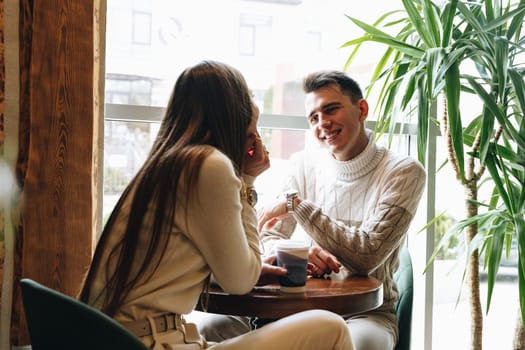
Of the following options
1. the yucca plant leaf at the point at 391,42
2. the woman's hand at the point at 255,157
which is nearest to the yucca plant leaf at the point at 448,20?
the yucca plant leaf at the point at 391,42

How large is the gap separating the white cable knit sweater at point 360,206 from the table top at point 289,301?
1.17 ft

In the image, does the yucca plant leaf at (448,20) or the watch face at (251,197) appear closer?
the watch face at (251,197)

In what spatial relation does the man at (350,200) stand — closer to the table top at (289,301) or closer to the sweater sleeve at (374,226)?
the sweater sleeve at (374,226)

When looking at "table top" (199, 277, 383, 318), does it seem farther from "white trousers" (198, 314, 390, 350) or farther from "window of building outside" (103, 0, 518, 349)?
"window of building outside" (103, 0, 518, 349)

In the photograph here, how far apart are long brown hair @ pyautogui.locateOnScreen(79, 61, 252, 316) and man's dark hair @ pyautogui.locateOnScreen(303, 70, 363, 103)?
88 cm

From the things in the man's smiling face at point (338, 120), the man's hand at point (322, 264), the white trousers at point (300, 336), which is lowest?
the white trousers at point (300, 336)

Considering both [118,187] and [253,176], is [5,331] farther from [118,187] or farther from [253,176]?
[253,176]

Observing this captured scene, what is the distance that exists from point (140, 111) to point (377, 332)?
1290 mm

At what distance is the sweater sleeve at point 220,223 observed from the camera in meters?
1.29

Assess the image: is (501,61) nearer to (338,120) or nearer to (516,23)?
(516,23)

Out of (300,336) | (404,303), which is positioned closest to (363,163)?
(404,303)

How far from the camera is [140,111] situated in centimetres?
244

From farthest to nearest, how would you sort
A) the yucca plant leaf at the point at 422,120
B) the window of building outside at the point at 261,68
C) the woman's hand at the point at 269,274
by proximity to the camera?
the window of building outside at the point at 261,68
the yucca plant leaf at the point at 422,120
the woman's hand at the point at 269,274

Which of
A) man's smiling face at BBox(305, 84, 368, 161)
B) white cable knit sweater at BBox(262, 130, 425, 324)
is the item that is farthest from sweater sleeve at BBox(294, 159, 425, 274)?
man's smiling face at BBox(305, 84, 368, 161)
